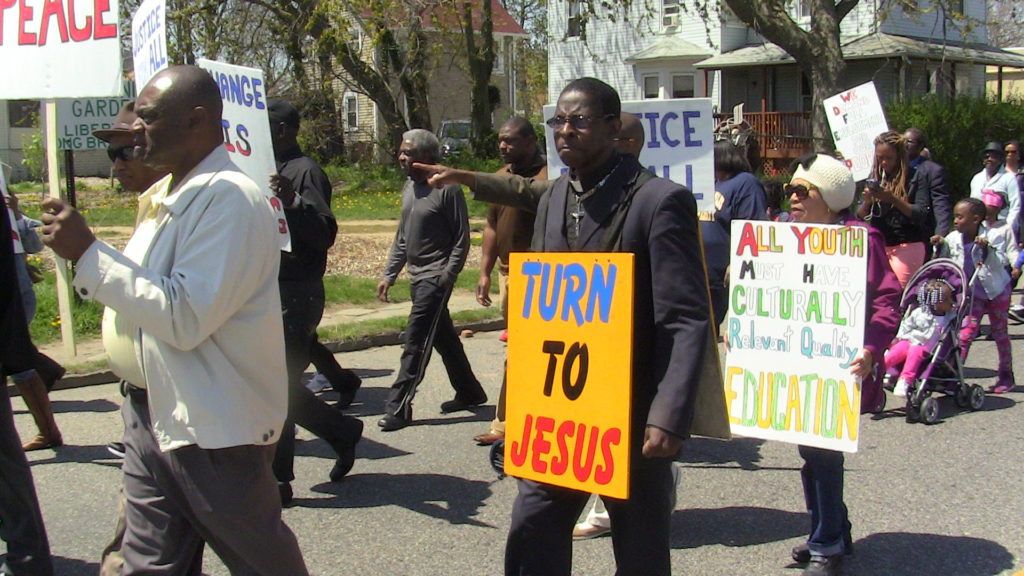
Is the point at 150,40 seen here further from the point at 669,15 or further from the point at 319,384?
the point at 669,15

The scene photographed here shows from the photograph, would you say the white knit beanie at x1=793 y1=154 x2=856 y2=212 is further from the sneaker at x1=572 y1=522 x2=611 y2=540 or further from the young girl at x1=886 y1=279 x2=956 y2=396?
the young girl at x1=886 y1=279 x2=956 y2=396

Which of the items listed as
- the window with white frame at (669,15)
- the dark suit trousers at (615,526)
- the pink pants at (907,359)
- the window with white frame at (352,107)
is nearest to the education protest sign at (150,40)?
the dark suit trousers at (615,526)

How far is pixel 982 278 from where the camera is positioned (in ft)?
29.0

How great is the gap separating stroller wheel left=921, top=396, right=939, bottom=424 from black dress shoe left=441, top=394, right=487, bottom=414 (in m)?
2.99

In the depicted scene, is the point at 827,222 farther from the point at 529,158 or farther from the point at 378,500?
the point at 378,500

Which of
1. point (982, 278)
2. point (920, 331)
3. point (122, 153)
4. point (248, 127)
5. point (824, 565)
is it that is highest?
point (248, 127)

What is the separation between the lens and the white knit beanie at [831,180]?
459 centimetres

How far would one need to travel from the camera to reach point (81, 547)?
5.03 metres

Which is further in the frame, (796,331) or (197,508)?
(796,331)

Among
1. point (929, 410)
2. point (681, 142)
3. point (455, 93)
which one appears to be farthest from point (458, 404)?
point (455, 93)

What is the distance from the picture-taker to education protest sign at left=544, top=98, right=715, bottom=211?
21.2ft

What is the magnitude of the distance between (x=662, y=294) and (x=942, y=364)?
5.19 m

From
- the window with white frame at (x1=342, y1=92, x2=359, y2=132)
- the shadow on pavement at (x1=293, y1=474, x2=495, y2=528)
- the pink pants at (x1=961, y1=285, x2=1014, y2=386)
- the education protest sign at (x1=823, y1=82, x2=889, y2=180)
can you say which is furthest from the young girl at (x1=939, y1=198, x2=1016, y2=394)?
the window with white frame at (x1=342, y1=92, x2=359, y2=132)

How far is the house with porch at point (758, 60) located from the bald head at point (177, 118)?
27315 mm
